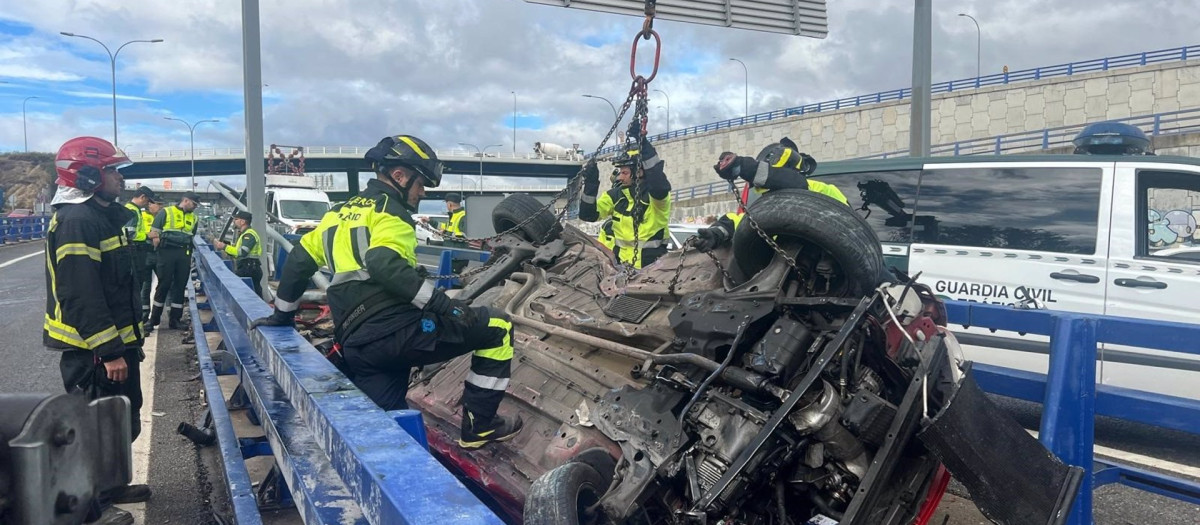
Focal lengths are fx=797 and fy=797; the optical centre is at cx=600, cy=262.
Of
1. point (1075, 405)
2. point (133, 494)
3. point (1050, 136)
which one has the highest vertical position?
point (1050, 136)

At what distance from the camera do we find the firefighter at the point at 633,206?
6.24 metres

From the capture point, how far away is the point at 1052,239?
5195 millimetres

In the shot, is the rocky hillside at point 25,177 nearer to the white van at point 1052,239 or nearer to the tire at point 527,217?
the tire at point 527,217

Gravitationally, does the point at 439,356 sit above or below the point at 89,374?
above

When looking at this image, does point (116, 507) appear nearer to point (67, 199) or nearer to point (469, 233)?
point (67, 199)

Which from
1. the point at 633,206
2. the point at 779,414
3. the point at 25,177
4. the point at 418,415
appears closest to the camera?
the point at 418,415

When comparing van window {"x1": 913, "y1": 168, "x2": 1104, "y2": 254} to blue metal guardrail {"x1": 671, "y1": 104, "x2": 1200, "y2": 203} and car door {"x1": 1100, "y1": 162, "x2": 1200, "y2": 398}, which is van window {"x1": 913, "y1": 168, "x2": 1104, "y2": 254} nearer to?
car door {"x1": 1100, "y1": 162, "x2": 1200, "y2": 398}

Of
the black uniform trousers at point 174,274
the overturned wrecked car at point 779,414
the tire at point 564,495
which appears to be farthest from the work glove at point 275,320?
the black uniform trousers at point 174,274

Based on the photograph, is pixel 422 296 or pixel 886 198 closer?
pixel 422 296

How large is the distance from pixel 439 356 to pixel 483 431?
403 mm

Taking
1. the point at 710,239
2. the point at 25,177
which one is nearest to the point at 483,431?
the point at 710,239

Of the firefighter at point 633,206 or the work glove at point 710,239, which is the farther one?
the firefighter at point 633,206

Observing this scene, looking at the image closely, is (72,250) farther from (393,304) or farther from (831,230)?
(831,230)

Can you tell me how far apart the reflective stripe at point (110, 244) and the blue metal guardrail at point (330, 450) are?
0.67 metres
